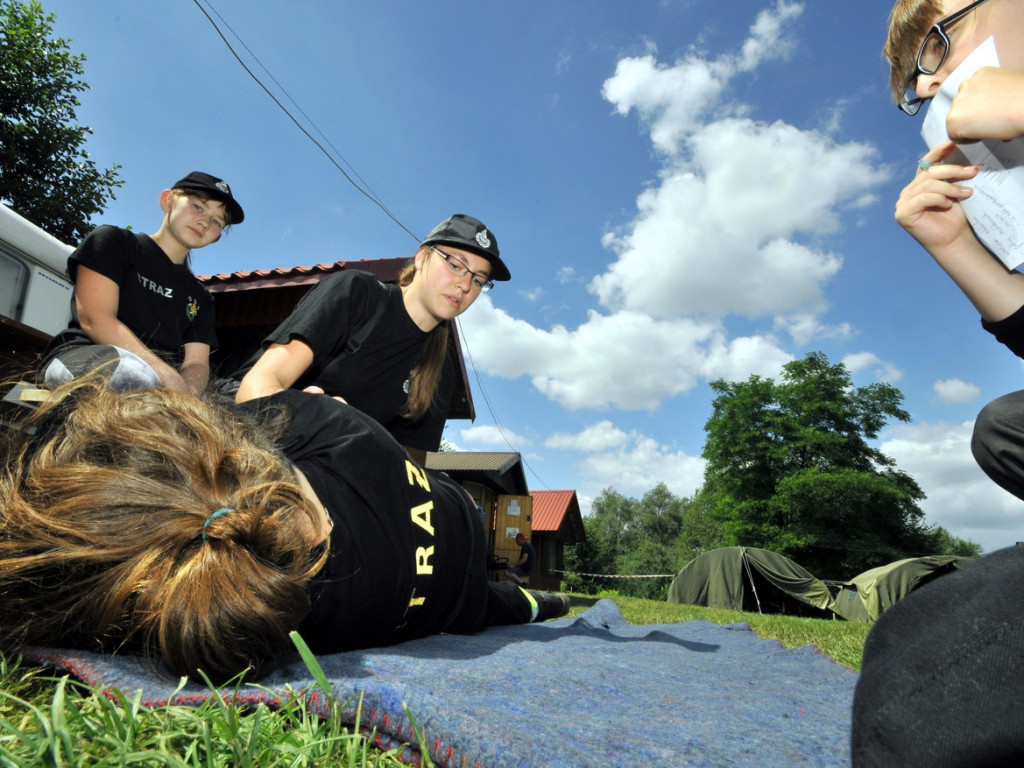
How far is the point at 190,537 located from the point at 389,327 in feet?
5.53

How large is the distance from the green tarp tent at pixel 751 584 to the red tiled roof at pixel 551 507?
1152cm

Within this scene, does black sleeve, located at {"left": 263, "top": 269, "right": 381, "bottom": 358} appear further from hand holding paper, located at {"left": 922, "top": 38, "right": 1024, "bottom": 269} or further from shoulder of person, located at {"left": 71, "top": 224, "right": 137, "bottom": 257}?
hand holding paper, located at {"left": 922, "top": 38, "right": 1024, "bottom": 269}

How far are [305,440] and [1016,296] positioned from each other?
→ 6.10 feet

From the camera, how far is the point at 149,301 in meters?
2.72

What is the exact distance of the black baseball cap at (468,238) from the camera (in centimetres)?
271

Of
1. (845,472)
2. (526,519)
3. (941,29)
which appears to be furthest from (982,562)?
(845,472)

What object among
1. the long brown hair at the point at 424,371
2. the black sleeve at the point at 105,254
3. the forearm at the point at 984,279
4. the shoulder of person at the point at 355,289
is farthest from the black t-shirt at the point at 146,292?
the forearm at the point at 984,279

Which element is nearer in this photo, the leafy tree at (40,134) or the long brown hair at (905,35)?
the long brown hair at (905,35)

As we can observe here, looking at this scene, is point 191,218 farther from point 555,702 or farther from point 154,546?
point 555,702

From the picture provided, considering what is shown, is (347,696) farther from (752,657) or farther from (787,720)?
(752,657)

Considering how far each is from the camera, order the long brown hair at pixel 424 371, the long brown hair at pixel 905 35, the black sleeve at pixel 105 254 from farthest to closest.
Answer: the long brown hair at pixel 424 371 → the black sleeve at pixel 105 254 → the long brown hair at pixel 905 35

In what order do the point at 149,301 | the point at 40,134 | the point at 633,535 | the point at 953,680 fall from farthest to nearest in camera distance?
1. the point at 633,535
2. the point at 40,134
3. the point at 149,301
4. the point at 953,680

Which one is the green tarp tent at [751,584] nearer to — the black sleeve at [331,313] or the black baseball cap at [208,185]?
the black sleeve at [331,313]

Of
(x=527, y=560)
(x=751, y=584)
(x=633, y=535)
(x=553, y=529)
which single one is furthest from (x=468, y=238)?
(x=633, y=535)
